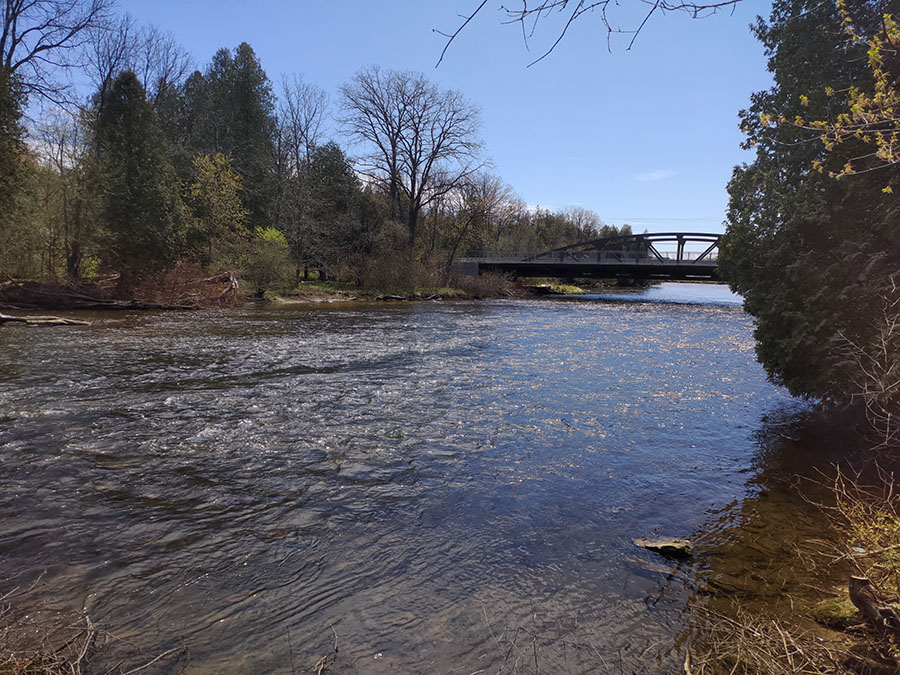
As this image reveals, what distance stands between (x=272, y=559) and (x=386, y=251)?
39.5 meters

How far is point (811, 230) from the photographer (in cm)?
784

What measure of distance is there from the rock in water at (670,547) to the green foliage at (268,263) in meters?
30.8

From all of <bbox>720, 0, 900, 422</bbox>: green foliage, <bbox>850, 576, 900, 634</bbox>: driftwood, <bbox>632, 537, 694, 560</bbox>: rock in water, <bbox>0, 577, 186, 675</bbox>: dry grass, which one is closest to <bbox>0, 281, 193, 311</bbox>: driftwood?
<bbox>0, 577, 186, 675</bbox>: dry grass

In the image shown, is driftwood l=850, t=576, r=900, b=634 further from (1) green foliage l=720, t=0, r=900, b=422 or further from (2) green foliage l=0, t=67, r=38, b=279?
(2) green foliage l=0, t=67, r=38, b=279

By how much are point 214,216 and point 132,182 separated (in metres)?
6.23

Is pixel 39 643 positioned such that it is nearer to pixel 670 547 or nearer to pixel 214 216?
pixel 670 547

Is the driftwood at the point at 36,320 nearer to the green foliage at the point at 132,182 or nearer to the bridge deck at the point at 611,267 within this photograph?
the green foliage at the point at 132,182

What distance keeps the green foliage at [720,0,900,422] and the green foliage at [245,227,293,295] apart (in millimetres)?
28437

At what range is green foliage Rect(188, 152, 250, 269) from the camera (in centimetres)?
3017

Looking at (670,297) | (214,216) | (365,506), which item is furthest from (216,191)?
(670,297)

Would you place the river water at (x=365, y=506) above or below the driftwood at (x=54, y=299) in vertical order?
below

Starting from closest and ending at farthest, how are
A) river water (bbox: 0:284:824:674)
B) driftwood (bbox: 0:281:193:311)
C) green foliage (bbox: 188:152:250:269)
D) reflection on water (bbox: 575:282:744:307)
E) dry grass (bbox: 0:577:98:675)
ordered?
dry grass (bbox: 0:577:98:675) → river water (bbox: 0:284:824:674) → driftwood (bbox: 0:281:193:311) → green foliage (bbox: 188:152:250:269) → reflection on water (bbox: 575:282:744:307)

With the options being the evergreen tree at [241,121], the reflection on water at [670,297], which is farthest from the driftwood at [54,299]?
the reflection on water at [670,297]

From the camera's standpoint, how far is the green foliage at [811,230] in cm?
681
